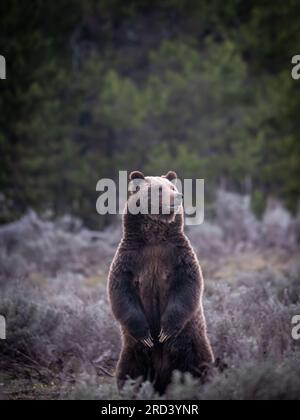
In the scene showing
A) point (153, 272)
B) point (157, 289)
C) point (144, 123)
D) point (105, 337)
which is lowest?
point (105, 337)

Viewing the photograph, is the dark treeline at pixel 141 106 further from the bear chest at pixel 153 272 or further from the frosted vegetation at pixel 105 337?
the bear chest at pixel 153 272

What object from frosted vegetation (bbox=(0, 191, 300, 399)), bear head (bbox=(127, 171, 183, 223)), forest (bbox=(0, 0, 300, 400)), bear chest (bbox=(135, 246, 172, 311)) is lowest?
frosted vegetation (bbox=(0, 191, 300, 399))

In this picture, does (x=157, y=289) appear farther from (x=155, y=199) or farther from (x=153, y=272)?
(x=155, y=199)

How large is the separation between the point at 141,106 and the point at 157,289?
1533 centimetres

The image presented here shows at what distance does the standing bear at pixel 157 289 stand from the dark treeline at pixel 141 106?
12.9 m

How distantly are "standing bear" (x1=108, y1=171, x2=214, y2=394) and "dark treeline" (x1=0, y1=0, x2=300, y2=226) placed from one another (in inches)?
507

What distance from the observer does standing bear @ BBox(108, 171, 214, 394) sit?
5281 millimetres

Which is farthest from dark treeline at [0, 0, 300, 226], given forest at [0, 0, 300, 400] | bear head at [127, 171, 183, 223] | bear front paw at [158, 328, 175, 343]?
bear front paw at [158, 328, 175, 343]

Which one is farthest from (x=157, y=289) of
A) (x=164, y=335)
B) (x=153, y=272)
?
(x=164, y=335)

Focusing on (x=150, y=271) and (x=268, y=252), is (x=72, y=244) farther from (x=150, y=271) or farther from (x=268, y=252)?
(x=150, y=271)

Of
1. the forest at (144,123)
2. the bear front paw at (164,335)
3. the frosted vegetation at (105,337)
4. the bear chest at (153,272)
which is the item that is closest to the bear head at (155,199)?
the bear chest at (153,272)

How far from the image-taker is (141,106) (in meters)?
20.3

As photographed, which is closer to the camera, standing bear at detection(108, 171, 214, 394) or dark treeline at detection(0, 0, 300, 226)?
standing bear at detection(108, 171, 214, 394)

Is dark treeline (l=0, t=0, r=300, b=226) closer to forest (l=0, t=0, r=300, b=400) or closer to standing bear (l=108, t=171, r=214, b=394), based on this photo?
forest (l=0, t=0, r=300, b=400)
